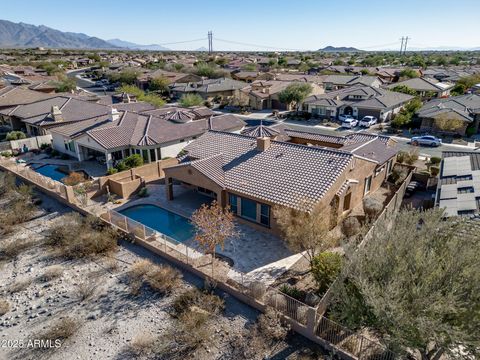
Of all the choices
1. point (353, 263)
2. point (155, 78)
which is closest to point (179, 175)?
point (353, 263)

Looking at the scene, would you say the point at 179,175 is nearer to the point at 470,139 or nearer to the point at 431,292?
the point at 431,292

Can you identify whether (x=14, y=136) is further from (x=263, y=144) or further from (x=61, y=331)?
(x=61, y=331)

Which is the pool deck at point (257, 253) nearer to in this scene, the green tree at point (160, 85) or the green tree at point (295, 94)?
the green tree at point (295, 94)

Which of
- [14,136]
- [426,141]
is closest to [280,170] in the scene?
[426,141]

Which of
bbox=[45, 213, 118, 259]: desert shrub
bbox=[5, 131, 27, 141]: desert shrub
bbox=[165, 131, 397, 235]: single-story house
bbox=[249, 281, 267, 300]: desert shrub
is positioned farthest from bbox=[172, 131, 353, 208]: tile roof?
bbox=[5, 131, 27, 141]: desert shrub

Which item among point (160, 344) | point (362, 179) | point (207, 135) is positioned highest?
point (207, 135)

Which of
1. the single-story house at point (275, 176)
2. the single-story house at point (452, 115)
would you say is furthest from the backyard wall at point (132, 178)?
the single-story house at point (452, 115)
